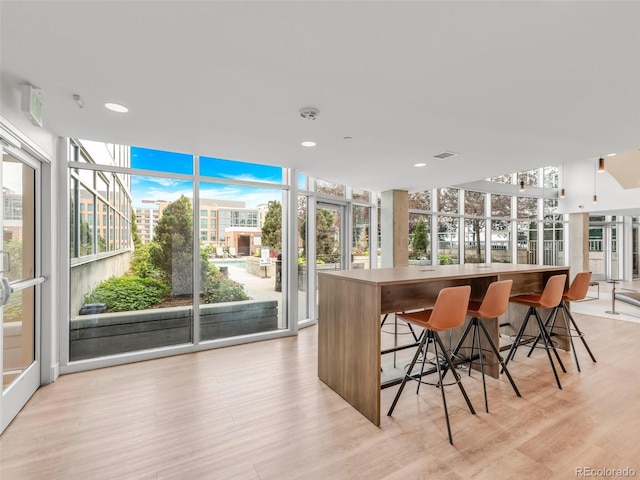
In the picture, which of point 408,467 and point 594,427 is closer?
point 408,467

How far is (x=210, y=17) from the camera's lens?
161 cm

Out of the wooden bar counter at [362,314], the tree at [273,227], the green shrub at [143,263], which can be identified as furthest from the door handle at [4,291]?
the tree at [273,227]

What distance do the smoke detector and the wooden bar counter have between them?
4.69 feet

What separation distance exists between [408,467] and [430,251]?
691 centimetres

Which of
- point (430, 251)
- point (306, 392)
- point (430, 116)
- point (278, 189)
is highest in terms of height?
point (430, 116)

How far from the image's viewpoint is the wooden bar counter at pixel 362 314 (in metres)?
2.53

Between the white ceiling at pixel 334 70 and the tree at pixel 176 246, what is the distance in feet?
3.11

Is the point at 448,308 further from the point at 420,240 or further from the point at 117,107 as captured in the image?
the point at 420,240

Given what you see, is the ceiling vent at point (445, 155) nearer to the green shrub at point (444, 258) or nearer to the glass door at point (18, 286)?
the glass door at point (18, 286)

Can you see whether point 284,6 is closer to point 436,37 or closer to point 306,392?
point 436,37

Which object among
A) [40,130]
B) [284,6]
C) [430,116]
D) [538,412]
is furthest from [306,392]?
[40,130]

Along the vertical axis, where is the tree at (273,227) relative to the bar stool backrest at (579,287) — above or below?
above

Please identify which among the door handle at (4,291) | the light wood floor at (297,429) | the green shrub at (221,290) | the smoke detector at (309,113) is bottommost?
the light wood floor at (297,429)

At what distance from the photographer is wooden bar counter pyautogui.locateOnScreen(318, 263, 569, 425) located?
253 centimetres
